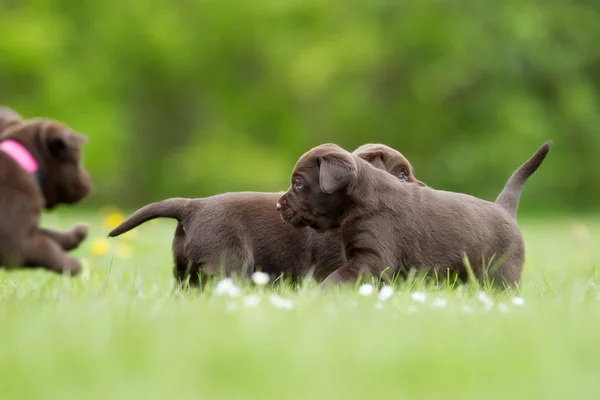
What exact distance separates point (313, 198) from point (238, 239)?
1.42ft

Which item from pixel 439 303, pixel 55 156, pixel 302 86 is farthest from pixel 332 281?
pixel 302 86

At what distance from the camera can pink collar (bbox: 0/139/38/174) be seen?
4773 mm

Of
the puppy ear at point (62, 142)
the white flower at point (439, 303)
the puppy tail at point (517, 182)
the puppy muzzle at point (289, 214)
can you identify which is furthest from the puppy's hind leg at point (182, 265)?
the puppy tail at point (517, 182)

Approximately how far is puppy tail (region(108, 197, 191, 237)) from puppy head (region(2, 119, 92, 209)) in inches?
32.7

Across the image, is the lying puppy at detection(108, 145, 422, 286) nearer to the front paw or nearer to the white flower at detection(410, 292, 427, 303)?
the front paw

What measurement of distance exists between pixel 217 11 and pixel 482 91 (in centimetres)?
715

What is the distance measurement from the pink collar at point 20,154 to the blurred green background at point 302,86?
17.0 metres

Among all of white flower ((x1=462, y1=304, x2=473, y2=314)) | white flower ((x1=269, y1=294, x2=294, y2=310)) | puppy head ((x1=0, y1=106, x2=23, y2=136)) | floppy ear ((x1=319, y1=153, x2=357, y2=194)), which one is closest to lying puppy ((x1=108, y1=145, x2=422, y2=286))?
floppy ear ((x1=319, y1=153, x2=357, y2=194))

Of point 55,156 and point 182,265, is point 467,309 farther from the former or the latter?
point 55,156

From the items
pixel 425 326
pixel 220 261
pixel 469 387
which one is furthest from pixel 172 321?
pixel 220 261

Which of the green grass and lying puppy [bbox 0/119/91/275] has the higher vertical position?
the green grass

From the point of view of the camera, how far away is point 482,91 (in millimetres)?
23234

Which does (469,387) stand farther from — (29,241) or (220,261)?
(29,241)

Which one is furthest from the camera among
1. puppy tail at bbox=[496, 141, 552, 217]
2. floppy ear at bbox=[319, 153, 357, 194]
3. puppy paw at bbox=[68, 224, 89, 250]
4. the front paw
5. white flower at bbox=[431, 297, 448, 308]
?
puppy paw at bbox=[68, 224, 89, 250]
